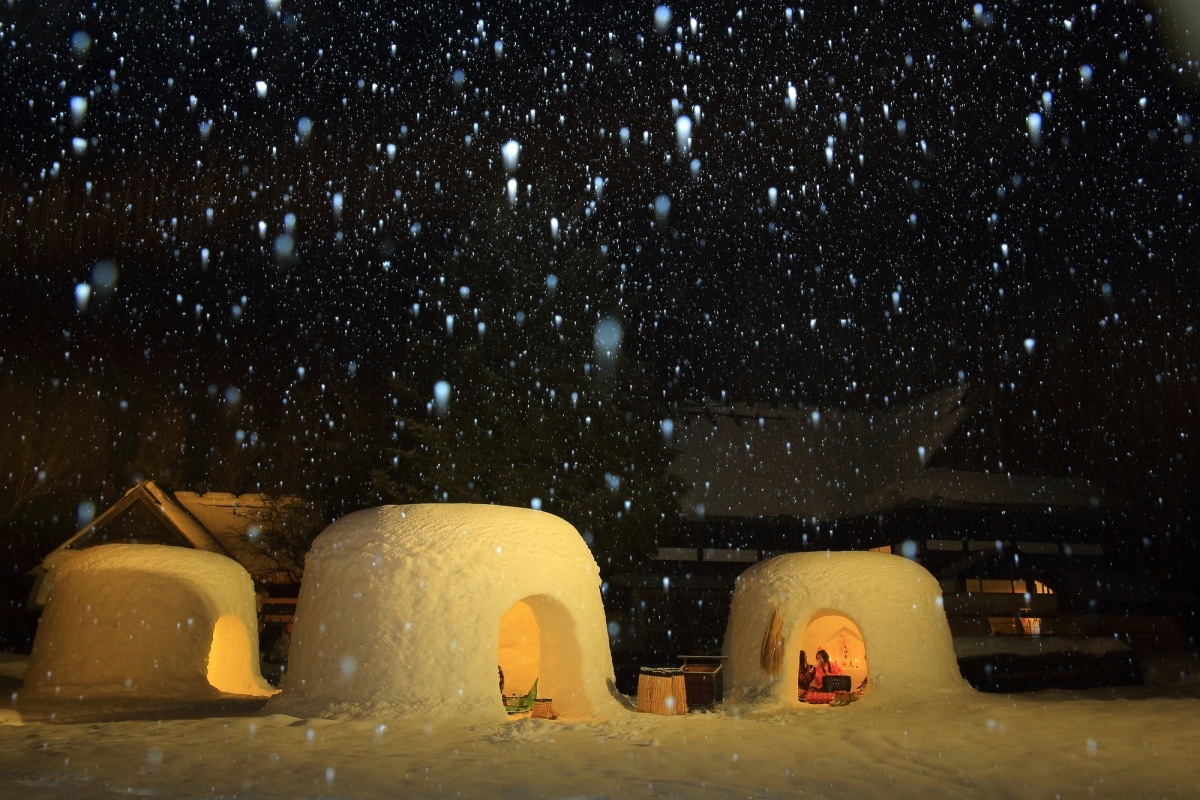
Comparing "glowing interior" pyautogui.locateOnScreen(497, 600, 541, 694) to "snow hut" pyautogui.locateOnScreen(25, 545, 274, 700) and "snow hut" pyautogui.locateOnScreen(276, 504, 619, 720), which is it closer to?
"snow hut" pyautogui.locateOnScreen(276, 504, 619, 720)

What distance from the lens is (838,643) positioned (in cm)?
1495

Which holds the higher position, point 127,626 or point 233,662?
point 127,626

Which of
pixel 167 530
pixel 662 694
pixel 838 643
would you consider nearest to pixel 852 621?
pixel 838 643

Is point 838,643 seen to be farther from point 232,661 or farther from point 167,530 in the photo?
point 167,530

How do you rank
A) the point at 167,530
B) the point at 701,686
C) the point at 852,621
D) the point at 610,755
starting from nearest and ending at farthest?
1. the point at 610,755
2. the point at 701,686
3. the point at 852,621
4. the point at 167,530

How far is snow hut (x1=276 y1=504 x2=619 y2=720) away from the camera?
883cm

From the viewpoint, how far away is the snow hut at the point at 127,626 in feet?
37.8

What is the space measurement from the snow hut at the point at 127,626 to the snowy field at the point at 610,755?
1085 mm

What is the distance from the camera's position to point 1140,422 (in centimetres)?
1975

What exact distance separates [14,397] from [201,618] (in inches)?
537

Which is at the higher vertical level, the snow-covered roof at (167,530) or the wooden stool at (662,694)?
the snow-covered roof at (167,530)

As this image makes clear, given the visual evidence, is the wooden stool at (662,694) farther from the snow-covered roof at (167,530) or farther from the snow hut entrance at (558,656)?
the snow-covered roof at (167,530)

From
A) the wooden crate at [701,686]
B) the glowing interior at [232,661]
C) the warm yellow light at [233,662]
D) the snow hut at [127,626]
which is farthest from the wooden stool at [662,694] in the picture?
the glowing interior at [232,661]

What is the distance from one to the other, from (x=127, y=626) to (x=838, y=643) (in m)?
11.2
